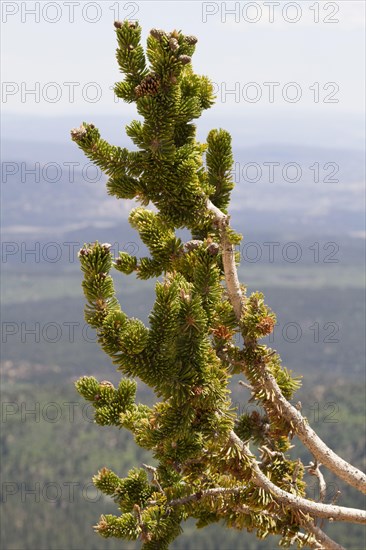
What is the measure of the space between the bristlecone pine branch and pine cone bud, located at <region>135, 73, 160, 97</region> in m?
0.01

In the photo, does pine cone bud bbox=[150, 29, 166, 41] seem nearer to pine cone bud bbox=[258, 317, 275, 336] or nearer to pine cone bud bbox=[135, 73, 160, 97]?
pine cone bud bbox=[135, 73, 160, 97]

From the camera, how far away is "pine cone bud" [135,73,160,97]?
7152 mm

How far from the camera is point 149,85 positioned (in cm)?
716

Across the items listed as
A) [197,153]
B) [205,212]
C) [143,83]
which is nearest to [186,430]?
[205,212]

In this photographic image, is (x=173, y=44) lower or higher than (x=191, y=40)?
lower

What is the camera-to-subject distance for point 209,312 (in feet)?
24.2

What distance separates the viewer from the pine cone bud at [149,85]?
7.15 m

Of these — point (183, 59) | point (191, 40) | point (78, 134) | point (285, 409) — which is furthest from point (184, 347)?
point (191, 40)

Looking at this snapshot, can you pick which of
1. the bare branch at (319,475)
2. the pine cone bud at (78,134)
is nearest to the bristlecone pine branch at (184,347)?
the pine cone bud at (78,134)

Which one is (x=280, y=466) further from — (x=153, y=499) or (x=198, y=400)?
(x=198, y=400)

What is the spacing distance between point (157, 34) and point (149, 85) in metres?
0.50

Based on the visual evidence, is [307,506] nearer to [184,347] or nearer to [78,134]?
[184,347]

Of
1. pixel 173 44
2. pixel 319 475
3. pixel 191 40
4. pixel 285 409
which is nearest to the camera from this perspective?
pixel 173 44

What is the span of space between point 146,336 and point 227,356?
1584 mm
